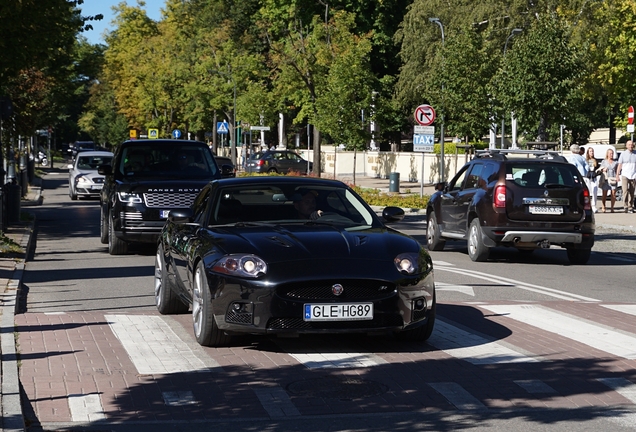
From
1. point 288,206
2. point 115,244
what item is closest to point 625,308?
point 288,206

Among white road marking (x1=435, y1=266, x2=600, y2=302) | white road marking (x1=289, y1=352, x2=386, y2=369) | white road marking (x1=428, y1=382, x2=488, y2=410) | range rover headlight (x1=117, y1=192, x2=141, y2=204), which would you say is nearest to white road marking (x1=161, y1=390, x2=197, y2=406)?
white road marking (x1=289, y1=352, x2=386, y2=369)

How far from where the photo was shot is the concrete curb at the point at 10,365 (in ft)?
20.8

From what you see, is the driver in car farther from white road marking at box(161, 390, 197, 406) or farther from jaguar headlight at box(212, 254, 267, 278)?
white road marking at box(161, 390, 197, 406)

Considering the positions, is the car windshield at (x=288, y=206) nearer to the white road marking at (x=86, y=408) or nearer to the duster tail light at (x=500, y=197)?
the white road marking at (x=86, y=408)

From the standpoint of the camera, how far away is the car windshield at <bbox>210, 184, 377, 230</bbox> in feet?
32.6

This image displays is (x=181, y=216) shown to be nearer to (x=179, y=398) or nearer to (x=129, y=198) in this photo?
(x=179, y=398)

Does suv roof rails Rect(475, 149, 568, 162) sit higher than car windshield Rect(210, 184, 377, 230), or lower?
higher

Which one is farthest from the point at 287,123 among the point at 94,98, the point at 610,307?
the point at 610,307

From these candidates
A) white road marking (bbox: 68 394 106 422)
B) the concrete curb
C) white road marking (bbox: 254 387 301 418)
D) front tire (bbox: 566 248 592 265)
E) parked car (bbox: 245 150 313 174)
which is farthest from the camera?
parked car (bbox: 245 150 313 174)

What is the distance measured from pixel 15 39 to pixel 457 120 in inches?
1029

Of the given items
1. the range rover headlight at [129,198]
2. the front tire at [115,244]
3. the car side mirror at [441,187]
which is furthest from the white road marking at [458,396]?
the car side mirror at [441,187]

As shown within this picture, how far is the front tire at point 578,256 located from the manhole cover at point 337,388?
35.3 feet

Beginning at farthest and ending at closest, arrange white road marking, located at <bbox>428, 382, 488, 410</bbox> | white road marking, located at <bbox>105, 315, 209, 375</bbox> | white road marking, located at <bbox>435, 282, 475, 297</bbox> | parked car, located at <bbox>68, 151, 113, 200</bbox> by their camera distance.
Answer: parked car, located at <bbox>68, 151, 113, 200</bbox> → white road marking, located at <bbox>435, 282, 475, 297</bbox> → white road marking, located at <bbox>105, 315, 209, 375</bbox> → white road marking, located at <bbox>428, 382, 488, 410</bbox>

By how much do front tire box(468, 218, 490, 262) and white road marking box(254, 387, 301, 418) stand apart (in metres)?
10.5
